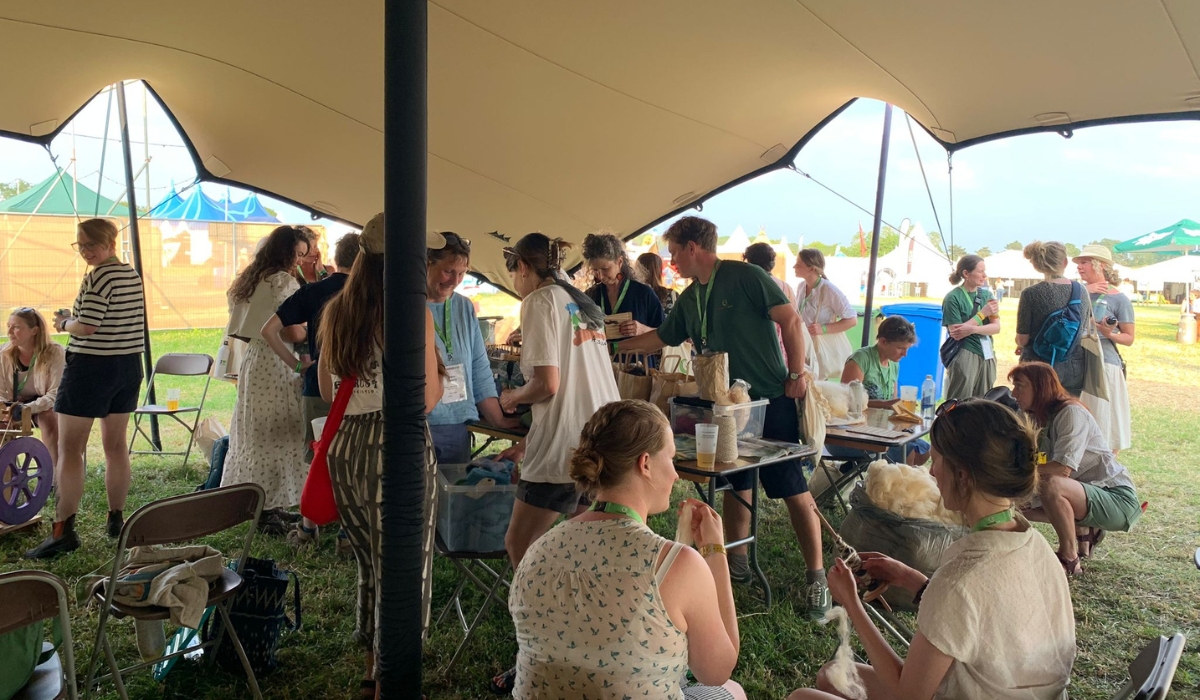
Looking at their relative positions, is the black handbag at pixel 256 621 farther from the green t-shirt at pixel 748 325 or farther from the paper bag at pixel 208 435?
the paper bag at pixel 208 435

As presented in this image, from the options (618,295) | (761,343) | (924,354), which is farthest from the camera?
(924,354)

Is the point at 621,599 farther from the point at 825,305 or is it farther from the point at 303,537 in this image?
the point at 825,305

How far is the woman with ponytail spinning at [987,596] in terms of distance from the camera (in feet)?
4.83

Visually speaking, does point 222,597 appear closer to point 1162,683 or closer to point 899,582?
point 899,582

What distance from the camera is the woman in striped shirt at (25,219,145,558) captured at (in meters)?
3.81

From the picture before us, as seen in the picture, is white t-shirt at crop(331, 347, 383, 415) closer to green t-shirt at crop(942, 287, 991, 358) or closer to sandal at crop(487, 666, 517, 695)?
sandal at crop(487, 666, 517, 695)

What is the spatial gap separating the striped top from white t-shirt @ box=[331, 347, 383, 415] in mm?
2292

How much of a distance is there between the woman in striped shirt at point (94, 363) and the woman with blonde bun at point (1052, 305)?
4640 mm

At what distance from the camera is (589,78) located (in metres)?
4.50

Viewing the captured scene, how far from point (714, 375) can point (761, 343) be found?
0.38 m

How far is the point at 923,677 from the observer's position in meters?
1.49

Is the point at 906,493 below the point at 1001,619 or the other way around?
below

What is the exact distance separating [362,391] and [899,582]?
140 cm

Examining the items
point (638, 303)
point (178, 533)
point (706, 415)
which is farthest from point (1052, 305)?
point (178, 533)
